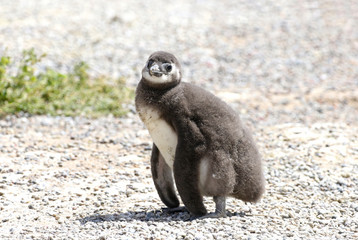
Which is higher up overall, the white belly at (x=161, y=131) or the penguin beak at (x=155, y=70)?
the penguin beak at (x=155, y=70)

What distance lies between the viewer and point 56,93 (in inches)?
431

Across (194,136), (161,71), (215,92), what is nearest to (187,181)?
(194,136)

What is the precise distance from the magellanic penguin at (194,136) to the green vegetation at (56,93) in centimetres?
454

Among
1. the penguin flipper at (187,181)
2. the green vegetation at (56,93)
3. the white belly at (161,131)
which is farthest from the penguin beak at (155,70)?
the green vegetation at (56,93)

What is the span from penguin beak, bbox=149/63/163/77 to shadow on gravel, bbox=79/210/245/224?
1389 millimetres

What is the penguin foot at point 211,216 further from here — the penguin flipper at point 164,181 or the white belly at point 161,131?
the white belly at point 161,131

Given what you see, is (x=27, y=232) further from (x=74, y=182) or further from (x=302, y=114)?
(x=302, y=114)

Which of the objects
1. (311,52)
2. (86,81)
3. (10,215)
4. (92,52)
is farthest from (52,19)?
(10,215)

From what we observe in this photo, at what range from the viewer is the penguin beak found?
19.1ft

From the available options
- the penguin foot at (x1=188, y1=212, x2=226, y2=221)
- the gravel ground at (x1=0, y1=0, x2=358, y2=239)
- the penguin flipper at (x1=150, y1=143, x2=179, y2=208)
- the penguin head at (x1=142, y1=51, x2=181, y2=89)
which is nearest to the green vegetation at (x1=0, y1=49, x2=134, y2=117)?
the gravel ground at (x1=0, y1=0, x2=358, y2=239)

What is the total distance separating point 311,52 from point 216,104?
34.5 ft

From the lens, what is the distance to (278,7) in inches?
776

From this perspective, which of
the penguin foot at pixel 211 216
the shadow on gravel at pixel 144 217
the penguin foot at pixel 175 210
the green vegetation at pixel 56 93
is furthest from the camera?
the green vegetation at pixel 56 93

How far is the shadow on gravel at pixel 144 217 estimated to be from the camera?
6.15 meters
